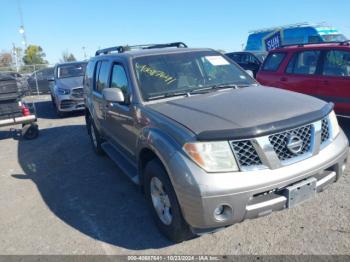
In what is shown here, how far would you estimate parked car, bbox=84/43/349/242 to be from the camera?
2684mm

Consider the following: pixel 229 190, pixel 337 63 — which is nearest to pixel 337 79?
pixel 337 63

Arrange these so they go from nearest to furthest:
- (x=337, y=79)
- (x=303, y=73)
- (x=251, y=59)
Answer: (x=337, y=79)
(x=303, y=73)
(x=251, y=59)

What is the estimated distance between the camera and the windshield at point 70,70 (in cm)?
1194

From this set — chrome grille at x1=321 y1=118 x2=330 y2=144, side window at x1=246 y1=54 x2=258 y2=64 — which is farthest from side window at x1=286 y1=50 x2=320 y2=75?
side window at x1=246 y1=54 x2=258 y2=64

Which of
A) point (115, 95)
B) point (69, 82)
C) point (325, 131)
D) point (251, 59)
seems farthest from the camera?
point (251, 59)

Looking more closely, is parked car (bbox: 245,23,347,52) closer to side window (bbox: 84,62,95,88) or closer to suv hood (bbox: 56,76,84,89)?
suv hood (bbox: 56,76,84,89)

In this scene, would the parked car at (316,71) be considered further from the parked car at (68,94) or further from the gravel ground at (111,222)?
the parked car at (68,94)

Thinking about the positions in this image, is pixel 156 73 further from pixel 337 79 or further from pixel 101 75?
pixel 337 79

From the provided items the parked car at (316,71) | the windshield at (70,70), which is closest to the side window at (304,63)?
the parked car at (316,71)

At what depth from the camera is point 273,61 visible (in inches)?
317

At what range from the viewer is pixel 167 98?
378 cm

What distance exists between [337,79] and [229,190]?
16.3 ft

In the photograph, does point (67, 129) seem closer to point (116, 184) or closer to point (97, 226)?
point (116, 184)

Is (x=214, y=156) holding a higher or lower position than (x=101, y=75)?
lower
